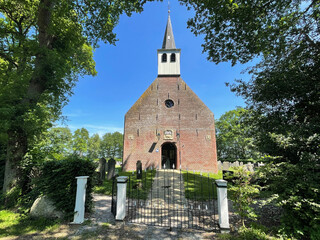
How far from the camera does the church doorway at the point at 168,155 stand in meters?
15.9

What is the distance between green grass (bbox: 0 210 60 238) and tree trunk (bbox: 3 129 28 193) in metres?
1.36

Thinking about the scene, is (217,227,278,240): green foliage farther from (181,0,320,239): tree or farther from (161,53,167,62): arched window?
(161,53,167,62): arched window

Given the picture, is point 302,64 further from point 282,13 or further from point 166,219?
point 166,219

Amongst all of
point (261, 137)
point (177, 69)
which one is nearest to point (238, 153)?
point (177, 69)

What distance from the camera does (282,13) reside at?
5.45 metres

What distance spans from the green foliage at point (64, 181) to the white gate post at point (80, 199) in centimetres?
23

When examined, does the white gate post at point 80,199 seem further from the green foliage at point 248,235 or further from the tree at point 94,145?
the tree at point 94,145

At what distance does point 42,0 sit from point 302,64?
10508 millimetres

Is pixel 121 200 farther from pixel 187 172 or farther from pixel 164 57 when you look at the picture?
pixel 164 57

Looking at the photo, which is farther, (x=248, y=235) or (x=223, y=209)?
(x=223, y=209)

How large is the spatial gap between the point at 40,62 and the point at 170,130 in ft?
37.6

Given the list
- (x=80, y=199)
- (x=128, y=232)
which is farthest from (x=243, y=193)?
(x=80, y=199)

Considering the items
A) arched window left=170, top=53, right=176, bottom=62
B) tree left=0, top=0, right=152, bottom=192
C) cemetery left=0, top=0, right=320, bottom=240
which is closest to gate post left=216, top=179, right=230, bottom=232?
cemetery left=0, top=0, right=320, bottom=240

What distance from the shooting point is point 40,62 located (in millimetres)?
6363
